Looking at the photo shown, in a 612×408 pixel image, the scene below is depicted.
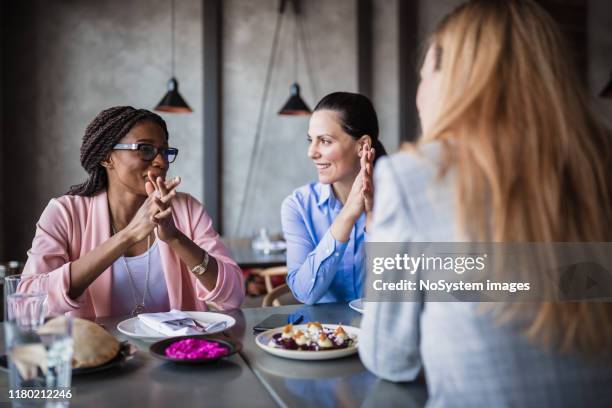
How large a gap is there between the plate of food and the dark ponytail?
1.38 meters

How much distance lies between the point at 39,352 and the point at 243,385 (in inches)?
16.0

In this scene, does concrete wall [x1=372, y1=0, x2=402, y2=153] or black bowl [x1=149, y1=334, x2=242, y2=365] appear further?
concrete wall [x1=372, y1=0, x2=402, y2=153]

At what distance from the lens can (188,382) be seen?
1.24m

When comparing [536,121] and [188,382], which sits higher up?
[536,121]

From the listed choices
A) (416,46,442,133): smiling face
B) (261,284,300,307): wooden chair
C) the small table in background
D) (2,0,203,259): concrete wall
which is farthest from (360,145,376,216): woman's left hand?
(2,0,203,259): concrete wall

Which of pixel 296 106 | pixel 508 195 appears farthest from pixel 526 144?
pixel 296 106

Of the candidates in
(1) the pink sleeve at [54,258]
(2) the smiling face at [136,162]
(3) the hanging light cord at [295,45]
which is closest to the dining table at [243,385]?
(1) the pink sleeve at [54,258]

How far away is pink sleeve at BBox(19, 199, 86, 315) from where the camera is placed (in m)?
1.80

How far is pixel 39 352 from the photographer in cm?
106

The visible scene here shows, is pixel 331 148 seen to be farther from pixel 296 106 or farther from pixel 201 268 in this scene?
pixel 296 106

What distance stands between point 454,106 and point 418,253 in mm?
264

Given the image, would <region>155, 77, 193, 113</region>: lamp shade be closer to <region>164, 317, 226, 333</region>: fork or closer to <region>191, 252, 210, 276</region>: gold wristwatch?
<region>191, 252, 210, 276</region>: gold wristwatch

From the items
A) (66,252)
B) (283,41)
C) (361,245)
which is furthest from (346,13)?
(66,252)

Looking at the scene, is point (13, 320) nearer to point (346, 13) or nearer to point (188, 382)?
point (188, 382)
